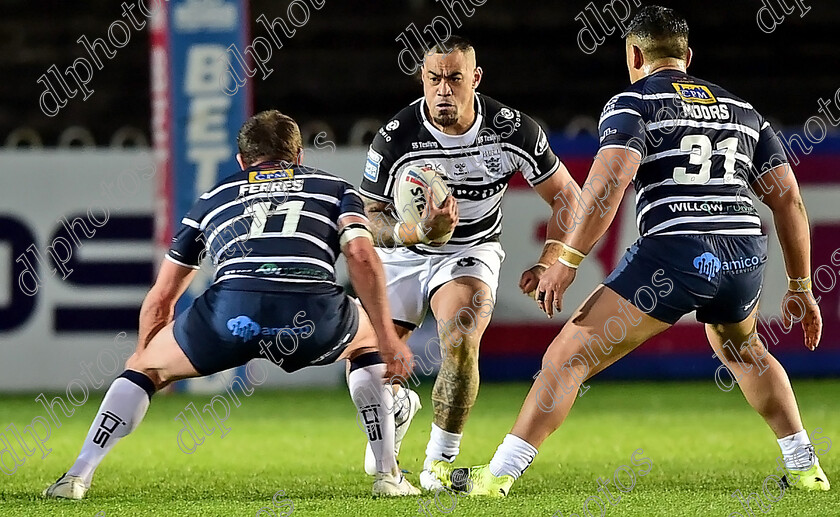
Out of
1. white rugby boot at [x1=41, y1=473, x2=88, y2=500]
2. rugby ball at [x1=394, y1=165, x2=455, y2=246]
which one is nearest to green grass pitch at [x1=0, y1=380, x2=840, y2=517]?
white rugby boot at [x1=41, y1=473, x2=88, y2=500]

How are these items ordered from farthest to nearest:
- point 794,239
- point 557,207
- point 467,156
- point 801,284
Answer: point 557,207 < point 467,156 < point 801,284 < point 794,239

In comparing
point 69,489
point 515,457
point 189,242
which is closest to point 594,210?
point 515,457

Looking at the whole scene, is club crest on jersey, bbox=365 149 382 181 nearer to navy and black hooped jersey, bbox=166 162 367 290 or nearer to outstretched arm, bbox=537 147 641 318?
navy and black hooped jersey, bbox=166 162 367 290

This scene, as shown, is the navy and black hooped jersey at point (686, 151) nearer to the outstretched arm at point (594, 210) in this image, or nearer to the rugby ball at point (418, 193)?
the outstretched arm at point (594, 210)

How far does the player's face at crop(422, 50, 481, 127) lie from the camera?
583cm

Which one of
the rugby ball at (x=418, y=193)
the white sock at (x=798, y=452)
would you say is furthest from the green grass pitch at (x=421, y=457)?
the rugby ball at (x=418, y=193)

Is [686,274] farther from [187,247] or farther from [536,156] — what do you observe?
[187,247]

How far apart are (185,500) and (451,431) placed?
120 centimetres

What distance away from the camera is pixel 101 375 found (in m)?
10.2

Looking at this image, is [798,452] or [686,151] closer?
[686,151]

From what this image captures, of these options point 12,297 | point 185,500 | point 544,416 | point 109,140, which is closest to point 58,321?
point 12,297

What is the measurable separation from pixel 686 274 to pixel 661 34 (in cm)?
99

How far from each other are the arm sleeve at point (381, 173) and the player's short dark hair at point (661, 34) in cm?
130

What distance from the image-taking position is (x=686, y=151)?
17.0 ft
